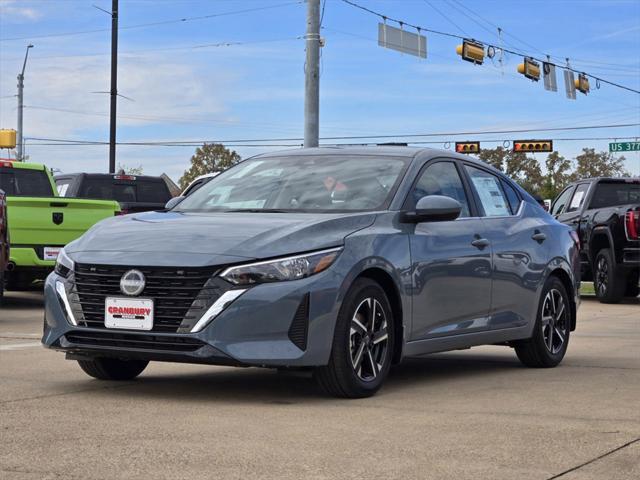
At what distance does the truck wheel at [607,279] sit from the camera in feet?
64.1

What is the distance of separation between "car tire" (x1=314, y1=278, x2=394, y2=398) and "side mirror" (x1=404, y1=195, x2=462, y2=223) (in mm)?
616

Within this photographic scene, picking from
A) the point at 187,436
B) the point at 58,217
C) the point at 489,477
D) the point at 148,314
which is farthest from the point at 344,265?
the point at 58,217

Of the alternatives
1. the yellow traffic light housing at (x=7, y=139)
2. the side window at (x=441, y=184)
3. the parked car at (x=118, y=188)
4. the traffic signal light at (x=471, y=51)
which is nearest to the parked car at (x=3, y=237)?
the side window at (x=441, y=184)

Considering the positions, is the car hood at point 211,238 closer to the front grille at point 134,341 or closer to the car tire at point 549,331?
the front grille at point 134,341

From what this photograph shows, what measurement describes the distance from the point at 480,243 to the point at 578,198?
13.2 m

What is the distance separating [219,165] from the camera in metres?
98.2

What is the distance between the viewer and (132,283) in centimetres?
711

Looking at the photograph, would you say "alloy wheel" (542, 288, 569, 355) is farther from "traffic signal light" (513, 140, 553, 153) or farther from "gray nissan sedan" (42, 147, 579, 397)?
"traffic signal light" (513, 140, 553, 153)

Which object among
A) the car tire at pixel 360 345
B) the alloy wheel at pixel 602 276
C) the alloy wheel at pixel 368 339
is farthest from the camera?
the alloy wheel at pixel 602 276

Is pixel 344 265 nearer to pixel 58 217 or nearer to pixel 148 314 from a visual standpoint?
pixel 148 314

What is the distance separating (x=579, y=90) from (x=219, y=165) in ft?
185

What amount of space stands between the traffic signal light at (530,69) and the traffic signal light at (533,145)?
1080 inches

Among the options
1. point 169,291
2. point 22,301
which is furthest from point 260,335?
point 22,301

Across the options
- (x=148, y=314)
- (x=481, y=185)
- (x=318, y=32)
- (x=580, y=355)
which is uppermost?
(x=318, y=32)
